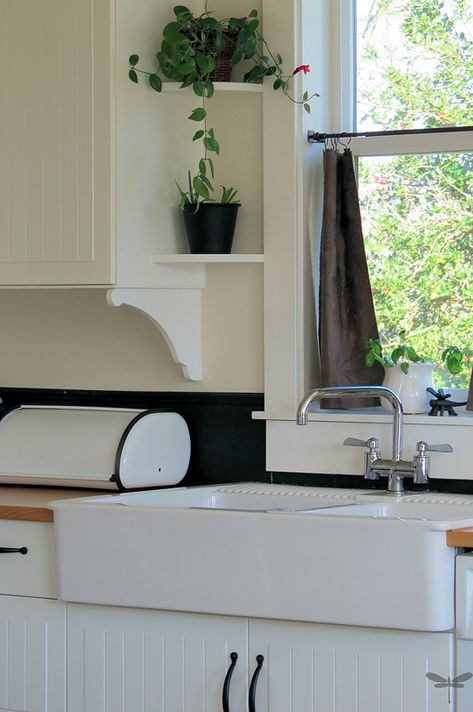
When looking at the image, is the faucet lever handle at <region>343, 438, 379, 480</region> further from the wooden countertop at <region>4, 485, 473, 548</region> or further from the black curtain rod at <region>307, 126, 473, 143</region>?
the black curtain rod at <region>307, 126, 473, 143</region>

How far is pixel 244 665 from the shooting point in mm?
2279

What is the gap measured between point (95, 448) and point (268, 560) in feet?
2.33

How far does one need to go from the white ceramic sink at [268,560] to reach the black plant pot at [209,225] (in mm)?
689

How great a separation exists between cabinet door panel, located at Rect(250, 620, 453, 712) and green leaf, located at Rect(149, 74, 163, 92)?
1273 millimetres

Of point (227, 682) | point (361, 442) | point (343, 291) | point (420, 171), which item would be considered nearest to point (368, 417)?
point (361, 442)

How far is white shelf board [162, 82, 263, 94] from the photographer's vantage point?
A: 108 inches

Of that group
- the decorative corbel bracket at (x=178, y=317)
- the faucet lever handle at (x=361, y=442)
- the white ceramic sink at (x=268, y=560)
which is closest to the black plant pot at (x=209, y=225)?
the decorative corbel bracket at (x=178, y=317)

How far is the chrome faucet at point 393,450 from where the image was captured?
8.46ft

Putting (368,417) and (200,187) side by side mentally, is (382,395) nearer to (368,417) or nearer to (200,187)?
(368,417)

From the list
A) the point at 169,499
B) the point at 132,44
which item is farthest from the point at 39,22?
the point at 169,499

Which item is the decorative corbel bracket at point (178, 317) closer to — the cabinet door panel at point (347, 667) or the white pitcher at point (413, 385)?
the white pitcher at point (413, 385)

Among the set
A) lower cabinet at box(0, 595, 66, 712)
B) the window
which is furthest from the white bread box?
the window

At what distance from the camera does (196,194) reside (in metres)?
2.79

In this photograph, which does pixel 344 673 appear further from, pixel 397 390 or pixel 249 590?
pixel 397 390
